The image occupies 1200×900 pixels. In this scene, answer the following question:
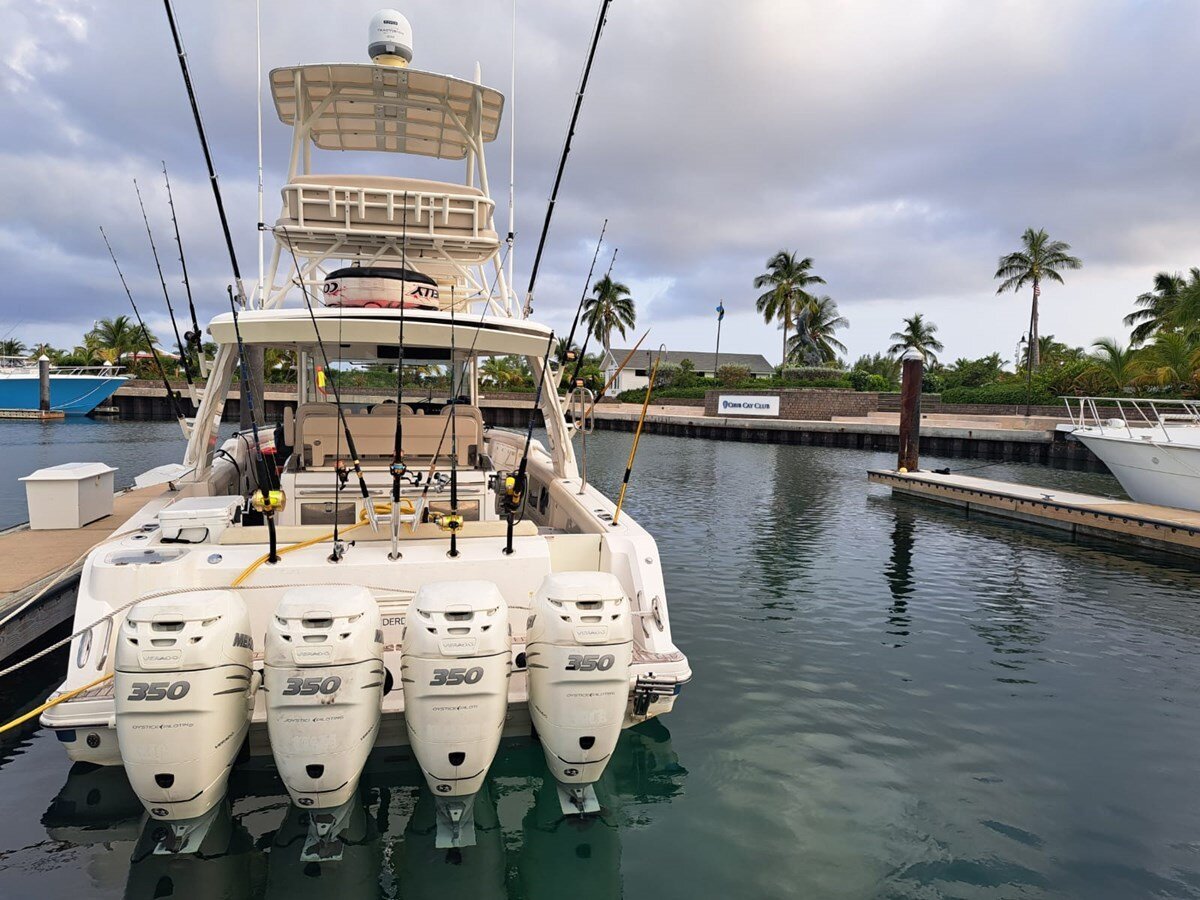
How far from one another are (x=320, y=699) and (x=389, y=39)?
7.05m

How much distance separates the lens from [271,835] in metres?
3.84

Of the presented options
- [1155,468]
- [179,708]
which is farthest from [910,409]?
[179,708]

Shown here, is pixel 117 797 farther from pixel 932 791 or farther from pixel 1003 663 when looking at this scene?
pixel 1003 663

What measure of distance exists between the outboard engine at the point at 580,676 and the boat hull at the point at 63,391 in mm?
48097

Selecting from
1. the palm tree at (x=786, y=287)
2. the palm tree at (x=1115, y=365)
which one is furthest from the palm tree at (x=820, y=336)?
the palm tree at (x=1115, y=365)

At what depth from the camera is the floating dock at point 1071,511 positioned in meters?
12.5

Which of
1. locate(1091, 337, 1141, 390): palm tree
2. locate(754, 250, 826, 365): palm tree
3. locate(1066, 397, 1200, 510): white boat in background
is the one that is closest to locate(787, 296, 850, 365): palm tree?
locate(754, 250, 826, 365): palm tree

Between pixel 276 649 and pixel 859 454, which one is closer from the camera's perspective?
pixel 276 649

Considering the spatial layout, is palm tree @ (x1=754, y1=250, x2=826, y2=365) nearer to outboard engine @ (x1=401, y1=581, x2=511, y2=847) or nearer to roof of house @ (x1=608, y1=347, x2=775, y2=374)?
A: roof of house @ (x1=608, y1=347, x2=775, y2=374)

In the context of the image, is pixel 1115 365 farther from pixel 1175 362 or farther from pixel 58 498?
pixel 58 498

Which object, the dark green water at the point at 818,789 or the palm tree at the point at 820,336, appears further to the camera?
the palm tree at the point at 820,336

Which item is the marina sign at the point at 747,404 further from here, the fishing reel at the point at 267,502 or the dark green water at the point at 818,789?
the fishing reel at the point at 267,502

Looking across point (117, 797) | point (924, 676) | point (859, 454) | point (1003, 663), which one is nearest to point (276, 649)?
point (117, 797)

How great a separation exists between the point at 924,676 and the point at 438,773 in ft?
16.7
